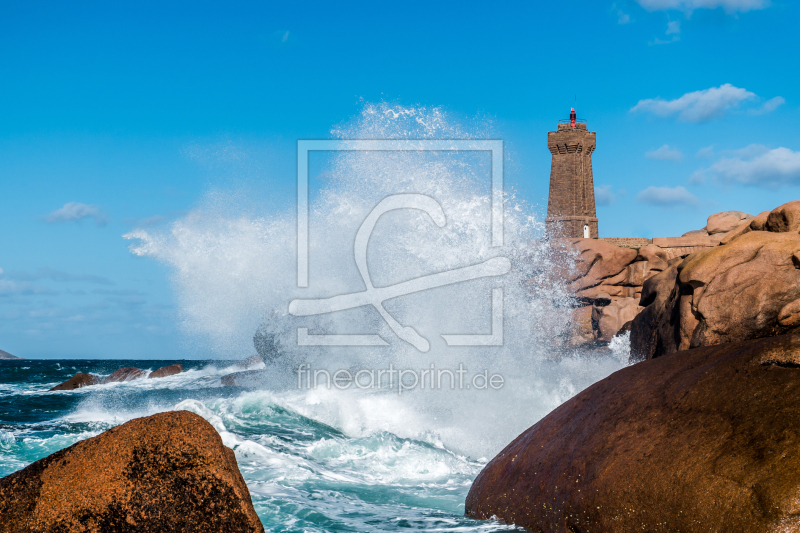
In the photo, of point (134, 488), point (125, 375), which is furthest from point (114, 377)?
point (134, 488)

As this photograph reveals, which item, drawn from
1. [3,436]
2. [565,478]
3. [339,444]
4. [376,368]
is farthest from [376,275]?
[565,478]

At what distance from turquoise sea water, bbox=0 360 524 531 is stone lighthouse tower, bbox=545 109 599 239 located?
3116cm

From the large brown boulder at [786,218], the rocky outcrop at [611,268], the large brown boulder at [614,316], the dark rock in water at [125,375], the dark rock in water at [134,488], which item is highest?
the rocky outcrop at [611,268]

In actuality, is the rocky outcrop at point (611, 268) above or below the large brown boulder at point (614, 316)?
above

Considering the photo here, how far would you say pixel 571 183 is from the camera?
39594 mm

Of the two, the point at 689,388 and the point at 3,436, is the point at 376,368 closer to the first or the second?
the point at 3,436

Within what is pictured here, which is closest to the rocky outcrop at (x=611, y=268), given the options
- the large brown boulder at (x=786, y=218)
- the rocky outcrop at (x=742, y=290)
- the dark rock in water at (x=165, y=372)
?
the dark rock in water at (x=165, y=372)

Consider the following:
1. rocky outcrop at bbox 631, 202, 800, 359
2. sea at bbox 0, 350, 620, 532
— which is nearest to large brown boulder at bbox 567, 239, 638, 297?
sea at bbox 0, 350, 620, 532

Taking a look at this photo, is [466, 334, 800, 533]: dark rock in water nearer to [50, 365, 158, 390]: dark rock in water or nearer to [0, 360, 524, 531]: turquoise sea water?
[0, 360, 524, 531]: turquoise sea water

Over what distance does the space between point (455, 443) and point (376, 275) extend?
8356 mm

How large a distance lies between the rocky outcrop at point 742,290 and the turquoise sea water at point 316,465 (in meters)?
2.37

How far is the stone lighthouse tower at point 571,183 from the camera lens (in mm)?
39344

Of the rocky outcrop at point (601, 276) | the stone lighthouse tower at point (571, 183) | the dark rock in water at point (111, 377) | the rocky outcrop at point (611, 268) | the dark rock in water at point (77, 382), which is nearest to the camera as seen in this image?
the dark rock in water at point (77, 382)

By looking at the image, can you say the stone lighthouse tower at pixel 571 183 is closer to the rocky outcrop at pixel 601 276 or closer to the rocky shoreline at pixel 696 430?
the rocky outcrop at pixel 601 276
